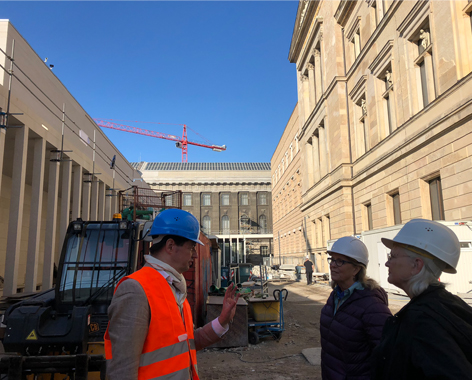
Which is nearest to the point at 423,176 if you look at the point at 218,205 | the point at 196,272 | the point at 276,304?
the point at 276,304

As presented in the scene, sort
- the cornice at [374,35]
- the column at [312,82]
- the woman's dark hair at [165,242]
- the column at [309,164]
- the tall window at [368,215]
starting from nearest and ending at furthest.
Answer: the woman's dark hair at [165,242]
the cornice at [374,35]
the tall window at [368,215]
the column at [312,82]
the column at [309,164]

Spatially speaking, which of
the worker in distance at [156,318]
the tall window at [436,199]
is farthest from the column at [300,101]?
the worker in distance at [156,318]

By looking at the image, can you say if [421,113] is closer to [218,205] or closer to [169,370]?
[169,370]

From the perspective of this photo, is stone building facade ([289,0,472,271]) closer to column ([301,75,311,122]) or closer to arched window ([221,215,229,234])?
column ([301,75,311,122])

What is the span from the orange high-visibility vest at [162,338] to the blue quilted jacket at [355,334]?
1.38 meters

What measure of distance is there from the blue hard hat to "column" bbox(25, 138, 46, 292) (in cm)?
1336

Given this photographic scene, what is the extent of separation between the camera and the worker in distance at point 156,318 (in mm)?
1810

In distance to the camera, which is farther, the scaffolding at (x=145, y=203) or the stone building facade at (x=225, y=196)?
the stone building facade at (x=225, y=196)

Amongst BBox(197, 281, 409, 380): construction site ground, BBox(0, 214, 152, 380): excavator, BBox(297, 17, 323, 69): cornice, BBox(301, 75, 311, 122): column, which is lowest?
BBox(197, 281, 409, 380): construction site ground

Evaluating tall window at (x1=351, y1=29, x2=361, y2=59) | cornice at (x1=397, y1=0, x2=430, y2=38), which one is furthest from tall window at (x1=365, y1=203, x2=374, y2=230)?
cornice at (x1=397, y1=0, x2=430, y2=38)

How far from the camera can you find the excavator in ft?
16.4

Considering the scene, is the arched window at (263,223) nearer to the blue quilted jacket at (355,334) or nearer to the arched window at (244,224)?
the arched window at (244,224)

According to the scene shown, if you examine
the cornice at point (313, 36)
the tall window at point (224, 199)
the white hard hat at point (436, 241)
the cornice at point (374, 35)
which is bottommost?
the white hard hat at point (436, 241)

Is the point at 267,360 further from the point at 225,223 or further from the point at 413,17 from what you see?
the point at 225,223
